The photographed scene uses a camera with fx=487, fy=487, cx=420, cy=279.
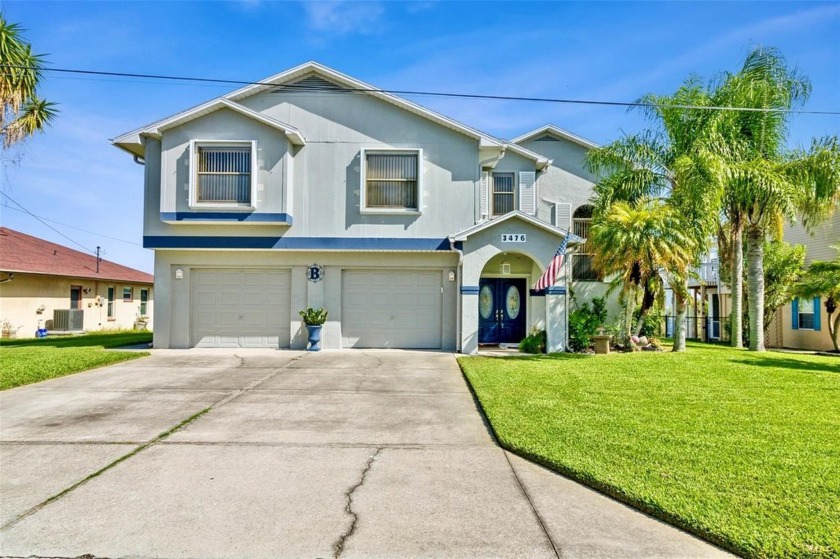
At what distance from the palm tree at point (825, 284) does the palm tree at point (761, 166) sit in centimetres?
357

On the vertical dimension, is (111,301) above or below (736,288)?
below

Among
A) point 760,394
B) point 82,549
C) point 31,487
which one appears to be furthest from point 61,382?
point 760,394

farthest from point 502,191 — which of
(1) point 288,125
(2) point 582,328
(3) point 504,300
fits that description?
(1) point 288,125

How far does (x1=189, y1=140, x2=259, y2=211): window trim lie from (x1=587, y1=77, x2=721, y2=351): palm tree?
10410mm

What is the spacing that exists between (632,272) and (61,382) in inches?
536

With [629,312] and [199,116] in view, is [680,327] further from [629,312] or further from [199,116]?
[199,116]

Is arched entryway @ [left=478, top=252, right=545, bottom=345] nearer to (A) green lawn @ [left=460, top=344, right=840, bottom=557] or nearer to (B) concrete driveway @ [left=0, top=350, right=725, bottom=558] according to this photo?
(A) green lawn @ [left=460, top=344, right=840, bottom=557]

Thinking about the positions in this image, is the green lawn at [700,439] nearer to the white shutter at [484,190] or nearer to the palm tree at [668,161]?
the palm tree at [668,161]

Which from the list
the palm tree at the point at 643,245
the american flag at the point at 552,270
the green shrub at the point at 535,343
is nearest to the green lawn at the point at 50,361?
the green shrub at the point at 535,343

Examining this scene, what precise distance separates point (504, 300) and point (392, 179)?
17.6 ft

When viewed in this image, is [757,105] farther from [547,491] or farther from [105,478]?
[105,478]

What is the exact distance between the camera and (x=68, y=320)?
23109 millimetres

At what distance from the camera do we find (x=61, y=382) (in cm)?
942

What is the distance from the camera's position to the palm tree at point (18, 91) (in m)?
14.0
